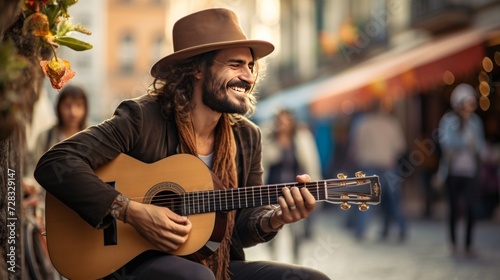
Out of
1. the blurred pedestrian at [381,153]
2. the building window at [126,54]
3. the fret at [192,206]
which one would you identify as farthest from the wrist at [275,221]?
the building window at [126,54]

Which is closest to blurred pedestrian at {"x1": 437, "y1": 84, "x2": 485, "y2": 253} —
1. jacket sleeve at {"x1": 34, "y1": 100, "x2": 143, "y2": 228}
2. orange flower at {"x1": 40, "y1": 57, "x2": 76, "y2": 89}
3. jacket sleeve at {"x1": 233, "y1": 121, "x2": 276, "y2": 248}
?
jacket sleeve at {"x1": 233, "y1": 121, "x2": 276, "y2": 248}

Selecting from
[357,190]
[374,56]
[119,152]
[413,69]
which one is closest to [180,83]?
[119,152]

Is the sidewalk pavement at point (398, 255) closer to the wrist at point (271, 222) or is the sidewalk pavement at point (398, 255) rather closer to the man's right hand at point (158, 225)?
the wrist at point (271, 222)

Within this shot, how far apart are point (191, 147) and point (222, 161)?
149 millimetres

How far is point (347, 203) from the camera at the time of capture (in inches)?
135

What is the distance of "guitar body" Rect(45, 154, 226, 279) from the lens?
340 cm

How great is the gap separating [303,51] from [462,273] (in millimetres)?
24798

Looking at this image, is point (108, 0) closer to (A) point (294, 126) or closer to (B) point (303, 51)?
(B) point (303, 51)

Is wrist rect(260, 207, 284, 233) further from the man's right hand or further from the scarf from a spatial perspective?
the man's right hand

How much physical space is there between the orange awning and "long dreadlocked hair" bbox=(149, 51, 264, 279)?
11.4 metres

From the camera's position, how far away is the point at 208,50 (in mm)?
3646

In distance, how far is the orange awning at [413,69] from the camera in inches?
580

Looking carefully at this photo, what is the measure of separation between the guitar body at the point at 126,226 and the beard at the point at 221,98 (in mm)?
273

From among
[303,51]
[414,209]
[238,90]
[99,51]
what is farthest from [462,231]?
[99,51]
